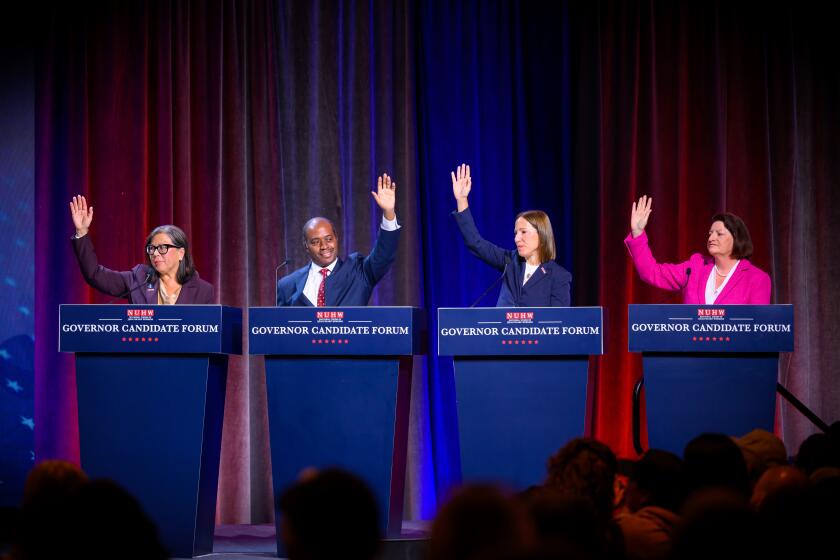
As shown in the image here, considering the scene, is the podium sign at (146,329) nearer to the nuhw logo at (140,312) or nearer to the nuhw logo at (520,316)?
the nuhw logo at (140,312)

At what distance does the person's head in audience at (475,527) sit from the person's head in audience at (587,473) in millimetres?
1227

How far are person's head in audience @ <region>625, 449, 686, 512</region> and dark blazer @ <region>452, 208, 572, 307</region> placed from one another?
2135 mm

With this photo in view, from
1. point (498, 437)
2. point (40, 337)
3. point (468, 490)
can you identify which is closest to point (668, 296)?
point (498, 437)

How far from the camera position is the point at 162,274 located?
17.7 feet

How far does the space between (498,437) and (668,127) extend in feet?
9.50

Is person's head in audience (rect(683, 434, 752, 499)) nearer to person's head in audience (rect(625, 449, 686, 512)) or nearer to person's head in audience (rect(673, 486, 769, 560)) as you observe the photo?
person's head in audience (rect(625, 449, 686, 512))

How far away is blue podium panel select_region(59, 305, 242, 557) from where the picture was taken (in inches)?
194

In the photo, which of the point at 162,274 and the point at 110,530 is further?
the point at 162,274

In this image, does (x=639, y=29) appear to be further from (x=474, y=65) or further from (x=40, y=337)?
(x=40, y=337)

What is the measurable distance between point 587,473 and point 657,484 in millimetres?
331

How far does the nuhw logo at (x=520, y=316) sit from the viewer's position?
4980 millimetres

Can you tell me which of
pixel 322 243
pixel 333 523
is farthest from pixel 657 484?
pixel 322 243

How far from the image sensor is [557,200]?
704cm

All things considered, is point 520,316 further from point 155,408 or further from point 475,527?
point 475,527
